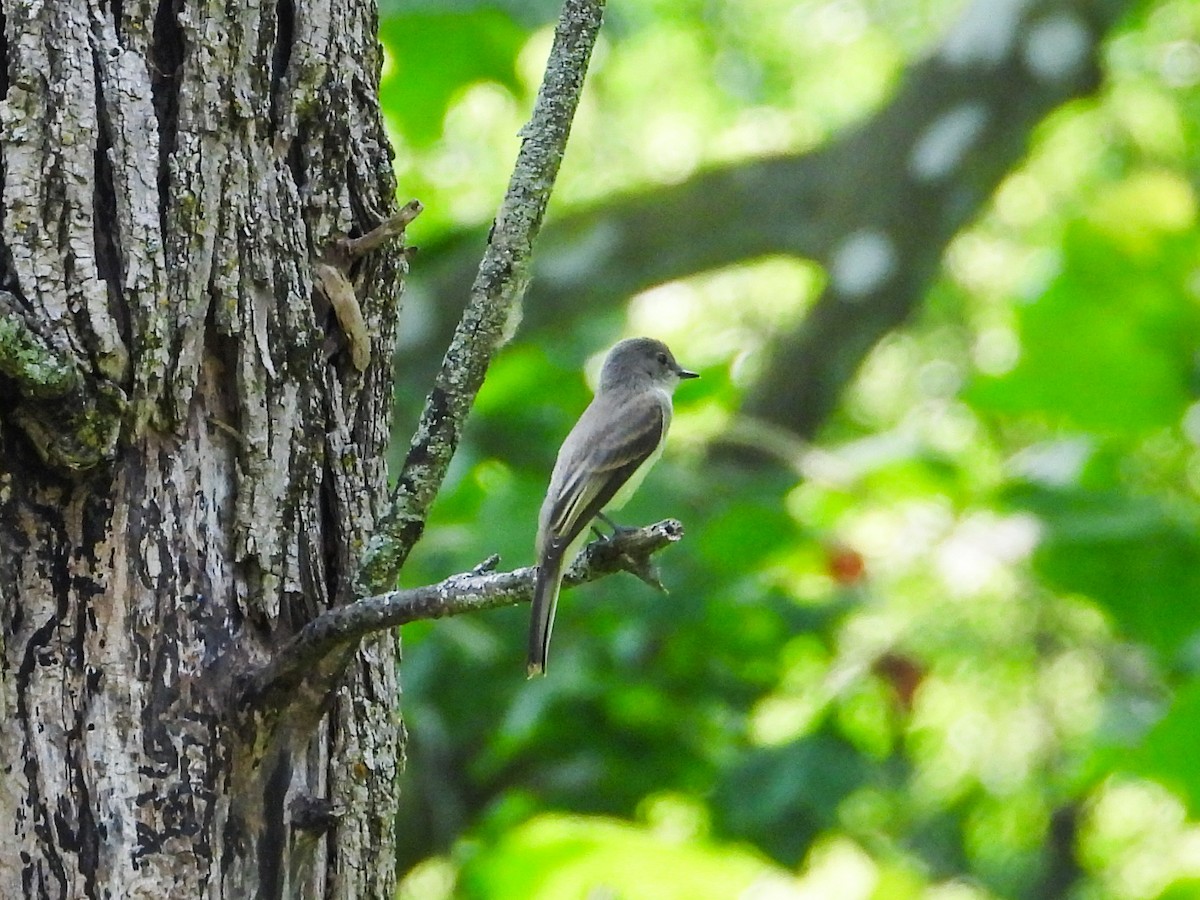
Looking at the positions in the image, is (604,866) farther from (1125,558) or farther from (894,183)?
(894,183)

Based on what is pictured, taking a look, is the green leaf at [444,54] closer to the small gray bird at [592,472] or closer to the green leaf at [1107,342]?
the small gray bird at [592,472]

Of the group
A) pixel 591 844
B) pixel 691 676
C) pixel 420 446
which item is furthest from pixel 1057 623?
pixel 420 446

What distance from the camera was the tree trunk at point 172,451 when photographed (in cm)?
217

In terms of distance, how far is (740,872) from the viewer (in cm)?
580

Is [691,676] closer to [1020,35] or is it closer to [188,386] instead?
[1020,35]

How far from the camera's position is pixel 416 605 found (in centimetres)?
214

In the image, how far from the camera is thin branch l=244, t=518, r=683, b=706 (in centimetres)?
214

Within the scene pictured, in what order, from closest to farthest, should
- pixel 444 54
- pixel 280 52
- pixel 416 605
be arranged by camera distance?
pixel 416 605 < pixel 280 52 < pixel 444 54

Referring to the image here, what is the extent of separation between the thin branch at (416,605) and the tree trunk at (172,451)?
52mm

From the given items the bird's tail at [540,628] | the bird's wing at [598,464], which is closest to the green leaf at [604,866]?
the bird's wing at [598,464]

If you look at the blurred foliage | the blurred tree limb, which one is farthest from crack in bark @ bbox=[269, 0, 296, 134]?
the blurred tree limb

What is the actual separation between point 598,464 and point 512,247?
1.28 meters

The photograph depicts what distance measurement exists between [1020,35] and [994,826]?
634 centimetres

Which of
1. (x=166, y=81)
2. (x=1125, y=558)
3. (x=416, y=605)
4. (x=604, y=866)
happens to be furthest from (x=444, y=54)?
(x=416, y=605)
